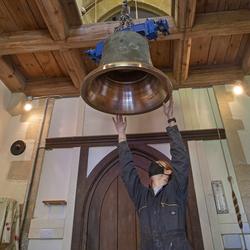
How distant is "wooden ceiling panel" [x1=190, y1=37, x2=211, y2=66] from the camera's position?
2.21 metres

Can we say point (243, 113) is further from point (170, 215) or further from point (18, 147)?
point (18, 147)

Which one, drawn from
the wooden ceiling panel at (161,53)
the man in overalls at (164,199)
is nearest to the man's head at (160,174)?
the man in overalls at (164,199)

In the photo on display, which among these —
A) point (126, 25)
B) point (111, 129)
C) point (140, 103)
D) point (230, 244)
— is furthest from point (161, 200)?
point (111, 129)

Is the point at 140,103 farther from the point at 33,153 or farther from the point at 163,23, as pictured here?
the point at 33,153

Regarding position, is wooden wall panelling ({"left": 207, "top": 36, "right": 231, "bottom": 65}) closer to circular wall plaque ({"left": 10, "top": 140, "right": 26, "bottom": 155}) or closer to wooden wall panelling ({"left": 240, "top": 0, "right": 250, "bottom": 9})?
wooden wall panelling ({"left": 240, "top": 0, "right": 250, "bottom": 9})

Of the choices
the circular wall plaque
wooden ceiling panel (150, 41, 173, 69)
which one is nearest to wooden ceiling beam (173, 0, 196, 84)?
wooden ceiling panel (150, 41, 173, 69)

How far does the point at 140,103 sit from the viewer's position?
1.22 meters

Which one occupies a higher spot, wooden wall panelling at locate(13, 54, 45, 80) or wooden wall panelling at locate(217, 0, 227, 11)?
wooden wall panelling at locate(217, 0, 227, 11)

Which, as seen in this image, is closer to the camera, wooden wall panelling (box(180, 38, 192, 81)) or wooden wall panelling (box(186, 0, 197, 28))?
wooden wall panelling (box(186, 0, 197, 28))

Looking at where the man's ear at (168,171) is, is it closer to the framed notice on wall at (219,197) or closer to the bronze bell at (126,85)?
the bronze bell at (126,85)

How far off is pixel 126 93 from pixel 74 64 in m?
1.22

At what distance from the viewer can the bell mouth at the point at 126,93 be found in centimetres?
119

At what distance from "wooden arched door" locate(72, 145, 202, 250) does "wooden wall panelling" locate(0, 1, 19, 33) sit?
1.39 metres

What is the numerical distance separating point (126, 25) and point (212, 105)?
151cm
